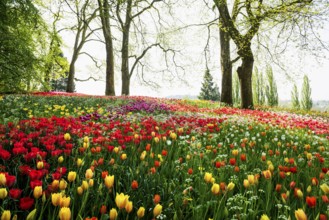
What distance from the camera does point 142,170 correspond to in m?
2.98

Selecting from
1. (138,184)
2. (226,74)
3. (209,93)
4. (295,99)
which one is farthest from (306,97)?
(138,184)

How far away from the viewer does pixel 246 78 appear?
50.1 feet

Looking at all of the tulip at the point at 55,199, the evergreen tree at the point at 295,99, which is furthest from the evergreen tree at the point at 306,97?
the tulip at the point at 55,199

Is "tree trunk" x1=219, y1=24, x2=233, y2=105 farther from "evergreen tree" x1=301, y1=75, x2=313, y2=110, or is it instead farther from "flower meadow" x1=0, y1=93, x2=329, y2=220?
"evergreen tree" x1=301, y1=75, x2=313, y2=110

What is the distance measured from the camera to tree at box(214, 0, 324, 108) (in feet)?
41.7

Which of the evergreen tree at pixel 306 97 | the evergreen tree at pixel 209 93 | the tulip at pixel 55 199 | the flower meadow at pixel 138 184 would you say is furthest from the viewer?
the evergreen tree at pixel 209 93

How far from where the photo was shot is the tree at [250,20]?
12.7 metres

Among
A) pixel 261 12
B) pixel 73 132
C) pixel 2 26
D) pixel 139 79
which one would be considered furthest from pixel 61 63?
pixel 73 132

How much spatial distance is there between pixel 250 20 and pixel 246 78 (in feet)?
10.2

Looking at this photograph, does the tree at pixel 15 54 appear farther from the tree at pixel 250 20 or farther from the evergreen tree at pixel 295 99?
the evergreen tree at pixel 295 99

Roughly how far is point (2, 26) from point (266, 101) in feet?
98.4

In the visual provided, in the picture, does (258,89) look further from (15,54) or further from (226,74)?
(15,54)

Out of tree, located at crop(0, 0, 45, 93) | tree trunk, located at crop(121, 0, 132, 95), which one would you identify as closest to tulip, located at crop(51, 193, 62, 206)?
tree, located at crop(0, 0, 45, 93)

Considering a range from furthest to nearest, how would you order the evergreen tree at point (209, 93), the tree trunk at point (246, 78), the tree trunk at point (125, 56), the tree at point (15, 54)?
1. the evergreen tree at point (209, 93)
2. the tree trunk at point (125, 56)
3. the tree trunk at point (246, 78)
4. the tree at point (15, 54)
